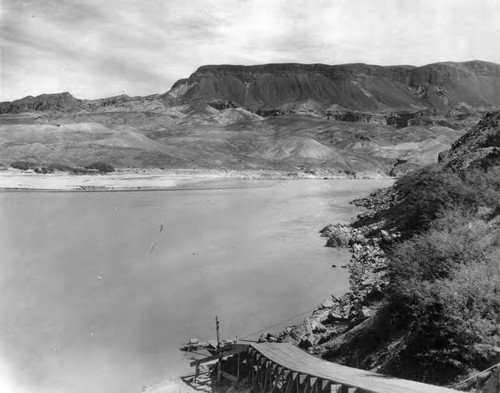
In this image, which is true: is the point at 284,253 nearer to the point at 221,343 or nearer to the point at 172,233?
the point at 172,233

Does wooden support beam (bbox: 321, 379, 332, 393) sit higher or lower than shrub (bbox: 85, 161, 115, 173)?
lower

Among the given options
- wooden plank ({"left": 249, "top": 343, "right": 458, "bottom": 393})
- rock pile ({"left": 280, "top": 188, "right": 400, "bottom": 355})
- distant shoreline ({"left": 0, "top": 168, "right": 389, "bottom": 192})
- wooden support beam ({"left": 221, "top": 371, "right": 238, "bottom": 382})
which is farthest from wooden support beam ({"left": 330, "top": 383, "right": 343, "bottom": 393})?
distant shoreline ({"left": 0, "top": 168, "right": 389, "bottom": 192})

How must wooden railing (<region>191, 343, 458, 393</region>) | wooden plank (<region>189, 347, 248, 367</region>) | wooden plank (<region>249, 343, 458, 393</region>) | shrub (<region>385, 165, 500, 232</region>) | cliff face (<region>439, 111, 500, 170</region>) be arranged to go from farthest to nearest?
cliff face (<region>439, 111, 500, 170</region>)
shrub (<region>385, 165, 500, 232</region>)
wooden plank (<region>189, 347, 248, 367</region>)
wooden railing (<region>191, 343, 458, 393</region>)
wooden plank (<region>249, 343, 458, 393</region>)

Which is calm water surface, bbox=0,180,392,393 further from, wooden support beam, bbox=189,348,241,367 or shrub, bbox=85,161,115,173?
shrub, bbox=85,161,115,173

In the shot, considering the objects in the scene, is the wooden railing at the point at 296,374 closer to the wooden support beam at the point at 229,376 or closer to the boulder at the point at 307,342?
the wooden support beam at the point at 229,376

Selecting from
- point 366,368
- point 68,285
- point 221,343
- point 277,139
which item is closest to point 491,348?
point 366,368

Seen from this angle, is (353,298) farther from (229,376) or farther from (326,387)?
(326,387)

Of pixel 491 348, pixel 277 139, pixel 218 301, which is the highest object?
pixel 277 139
